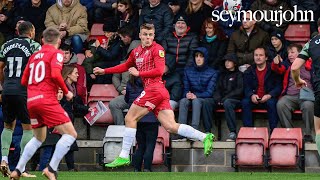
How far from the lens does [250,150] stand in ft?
64.4

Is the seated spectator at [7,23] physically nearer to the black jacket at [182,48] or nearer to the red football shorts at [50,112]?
the black jacket at [182,48]

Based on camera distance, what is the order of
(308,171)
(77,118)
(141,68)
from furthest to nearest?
(77,118) → (308,171) → (141,68)

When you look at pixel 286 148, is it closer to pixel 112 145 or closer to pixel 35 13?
pixel 112 145

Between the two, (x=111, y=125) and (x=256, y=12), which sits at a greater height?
(x=256, y=12)

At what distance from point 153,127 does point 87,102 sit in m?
3.32

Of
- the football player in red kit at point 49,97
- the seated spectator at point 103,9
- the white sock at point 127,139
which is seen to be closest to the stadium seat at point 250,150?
the white sock at point 127,139

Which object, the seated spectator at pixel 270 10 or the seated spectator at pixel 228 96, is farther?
the seated spectator at pixel 270 10

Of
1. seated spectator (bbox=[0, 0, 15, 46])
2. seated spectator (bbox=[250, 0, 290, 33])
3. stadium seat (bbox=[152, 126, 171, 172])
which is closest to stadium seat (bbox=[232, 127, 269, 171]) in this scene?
stadium seat (bbox=[152, 126, 171, 172])

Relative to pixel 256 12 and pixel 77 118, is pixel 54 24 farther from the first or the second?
pixel 256 12

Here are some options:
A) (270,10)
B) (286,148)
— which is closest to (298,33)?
(270,10)

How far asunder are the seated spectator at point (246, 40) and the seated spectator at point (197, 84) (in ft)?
2.33

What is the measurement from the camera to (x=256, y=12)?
2158cm

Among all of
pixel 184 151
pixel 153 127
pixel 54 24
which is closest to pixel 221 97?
pixel 184 151

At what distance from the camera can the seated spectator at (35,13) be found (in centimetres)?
2261
